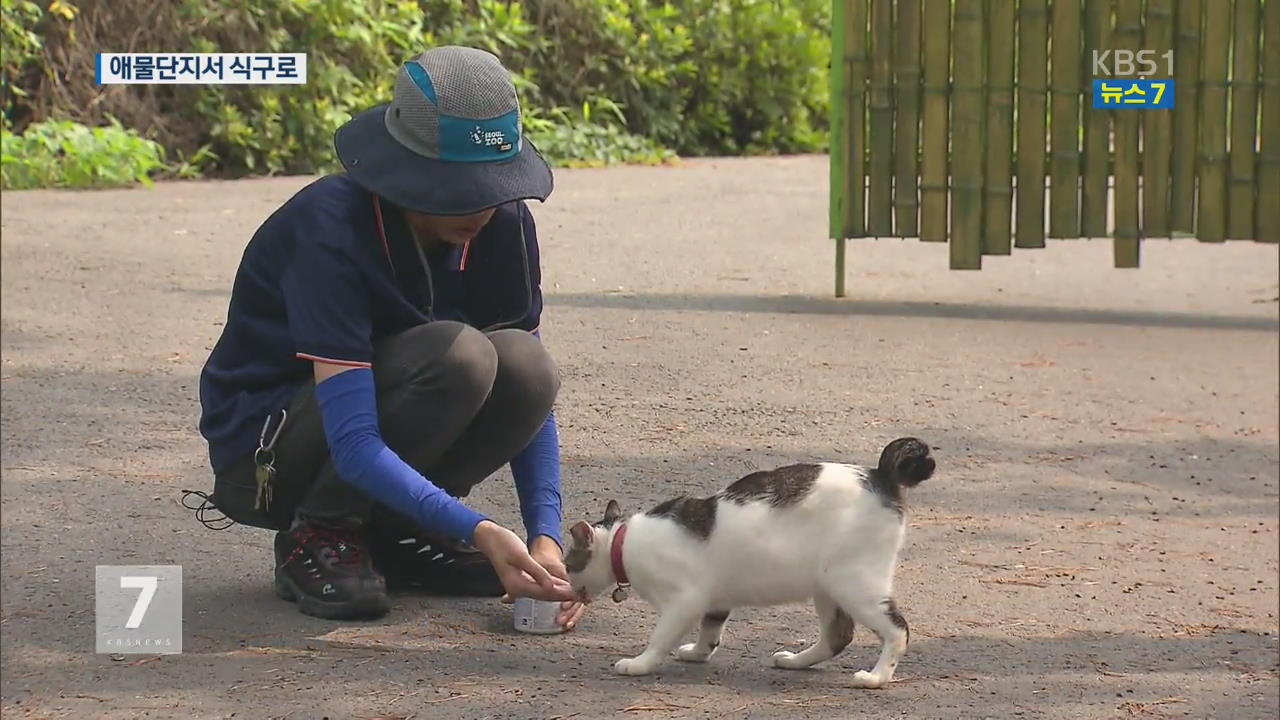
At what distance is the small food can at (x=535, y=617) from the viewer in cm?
371

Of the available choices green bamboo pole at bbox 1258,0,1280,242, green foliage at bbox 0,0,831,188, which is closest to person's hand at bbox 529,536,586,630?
green bamboo pole at bbox 1258,0,1280,242

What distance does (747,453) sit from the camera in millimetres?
5301

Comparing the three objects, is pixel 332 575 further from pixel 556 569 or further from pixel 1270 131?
pixel 1270 131

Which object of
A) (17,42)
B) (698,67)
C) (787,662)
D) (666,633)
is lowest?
(787,662)

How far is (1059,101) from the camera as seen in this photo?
7.14m

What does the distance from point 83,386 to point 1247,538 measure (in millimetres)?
3753

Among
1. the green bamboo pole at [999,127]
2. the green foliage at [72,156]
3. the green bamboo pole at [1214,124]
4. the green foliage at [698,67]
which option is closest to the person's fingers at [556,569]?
the green bamboo pole at [999,127]

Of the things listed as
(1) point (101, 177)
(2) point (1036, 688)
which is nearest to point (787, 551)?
(2) point (1036, 688)

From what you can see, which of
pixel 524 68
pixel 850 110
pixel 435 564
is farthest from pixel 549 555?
pixel 524 68

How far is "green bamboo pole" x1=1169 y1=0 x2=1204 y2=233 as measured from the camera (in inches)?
277

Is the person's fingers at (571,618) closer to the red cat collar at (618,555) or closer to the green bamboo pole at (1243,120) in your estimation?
the red cat collar at (618,555)

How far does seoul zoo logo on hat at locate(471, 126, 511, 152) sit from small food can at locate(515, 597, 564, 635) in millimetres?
985

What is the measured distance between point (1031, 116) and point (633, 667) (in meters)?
4.39

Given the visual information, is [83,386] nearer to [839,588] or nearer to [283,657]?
[283,657]
